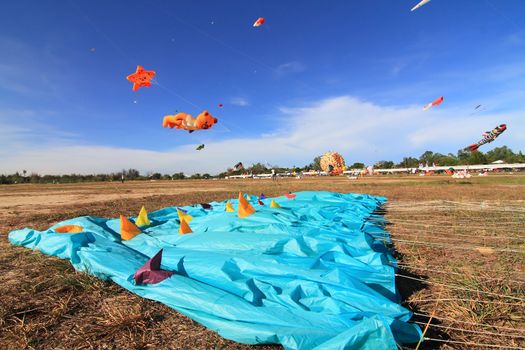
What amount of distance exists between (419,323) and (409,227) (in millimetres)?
3892

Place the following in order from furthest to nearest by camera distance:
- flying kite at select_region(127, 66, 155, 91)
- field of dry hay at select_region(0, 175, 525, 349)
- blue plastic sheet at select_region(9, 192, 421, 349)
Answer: flying kite at select_region(127, 66, 155, 91) < field of dry hay at select_region(0, 175, 525, 349) < blue plastic sheet at select_region(9, 192, 421, 349)

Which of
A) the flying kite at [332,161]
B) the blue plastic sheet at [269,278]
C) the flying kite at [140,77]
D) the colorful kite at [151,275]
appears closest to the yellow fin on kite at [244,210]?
the blue plastic sheet at [269,278]

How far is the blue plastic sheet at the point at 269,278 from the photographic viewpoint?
1.88 m

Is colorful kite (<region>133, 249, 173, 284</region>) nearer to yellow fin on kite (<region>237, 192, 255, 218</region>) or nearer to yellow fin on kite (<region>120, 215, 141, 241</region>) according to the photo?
yellow fin on kite (<region>120, 215, 141, 241</region>)

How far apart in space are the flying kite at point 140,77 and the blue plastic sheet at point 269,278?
12.2ft

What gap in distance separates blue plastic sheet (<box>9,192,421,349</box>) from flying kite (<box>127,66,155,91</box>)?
3724 millimetres

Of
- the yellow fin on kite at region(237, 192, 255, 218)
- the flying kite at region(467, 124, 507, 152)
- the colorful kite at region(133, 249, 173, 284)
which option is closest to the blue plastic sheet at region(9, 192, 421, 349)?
the colorful kite at region(133, 249, 173, 284)

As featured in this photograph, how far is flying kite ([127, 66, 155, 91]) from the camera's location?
6805mm

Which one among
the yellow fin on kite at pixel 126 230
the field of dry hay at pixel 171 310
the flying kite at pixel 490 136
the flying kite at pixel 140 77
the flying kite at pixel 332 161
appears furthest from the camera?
the flying kite at pixel 332 161

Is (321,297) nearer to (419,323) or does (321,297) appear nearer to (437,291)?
(419,323)

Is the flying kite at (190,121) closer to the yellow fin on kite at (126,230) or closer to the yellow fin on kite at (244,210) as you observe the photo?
the yellow fin on kite at (244,210)

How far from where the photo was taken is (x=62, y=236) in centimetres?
396

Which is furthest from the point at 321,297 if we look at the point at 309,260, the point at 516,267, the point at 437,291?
the point at 516,267

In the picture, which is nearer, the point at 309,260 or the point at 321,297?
the point at 321,297
